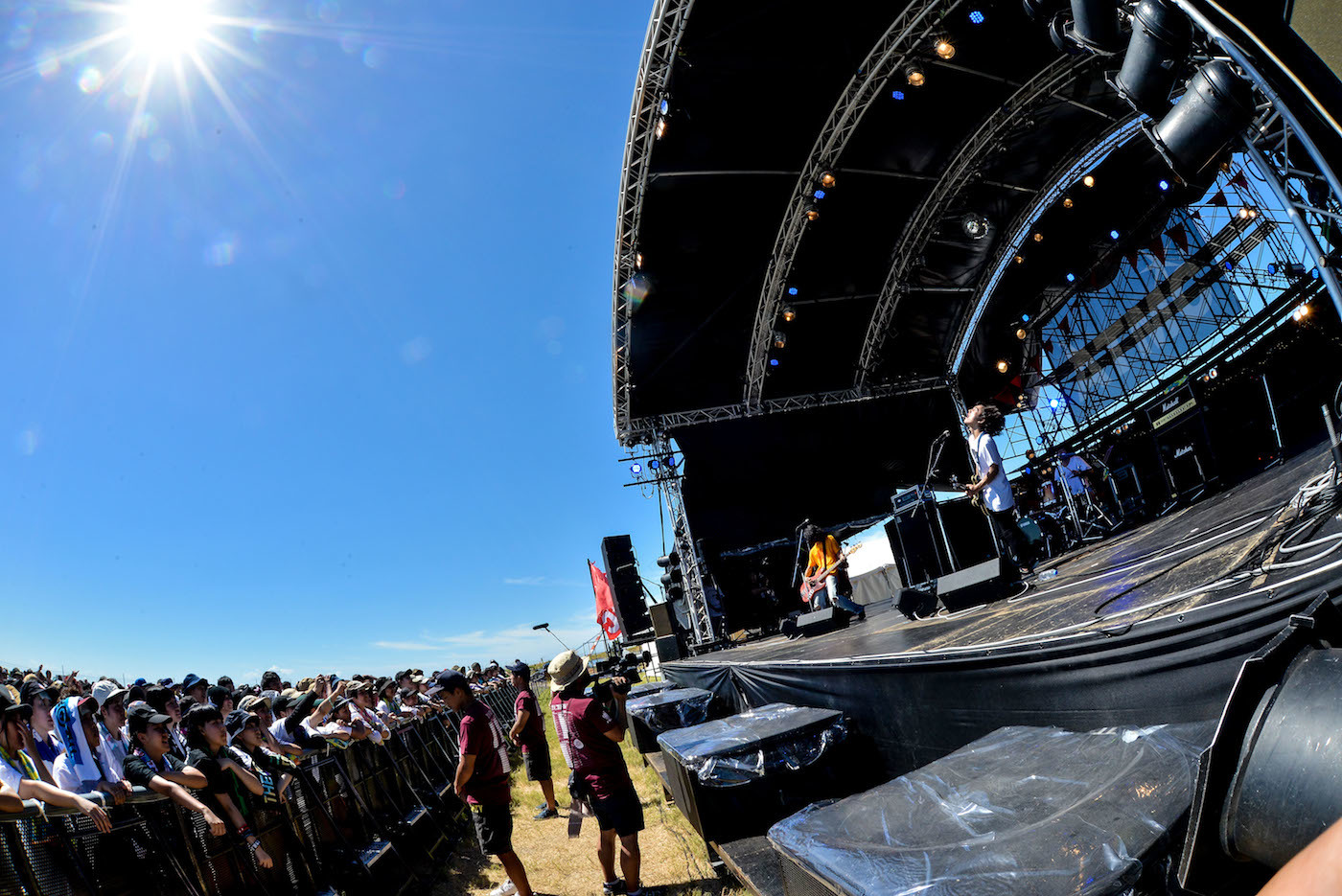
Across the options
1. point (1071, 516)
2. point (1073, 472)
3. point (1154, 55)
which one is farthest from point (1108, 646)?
point (1071, 516)

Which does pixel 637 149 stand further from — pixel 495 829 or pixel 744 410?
pixel 495 829

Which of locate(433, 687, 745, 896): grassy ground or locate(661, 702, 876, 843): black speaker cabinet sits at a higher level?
locate(661, 702, 876, 843): black speaker cabinet

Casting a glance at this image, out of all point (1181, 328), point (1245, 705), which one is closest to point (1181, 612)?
point (1245, 705)

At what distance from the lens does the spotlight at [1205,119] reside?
333cm

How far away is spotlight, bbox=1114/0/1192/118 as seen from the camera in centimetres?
342

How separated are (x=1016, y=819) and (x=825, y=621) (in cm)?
580

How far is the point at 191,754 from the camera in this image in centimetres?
390

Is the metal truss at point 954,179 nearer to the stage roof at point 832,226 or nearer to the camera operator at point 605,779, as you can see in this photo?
the stage roof at point 832,226

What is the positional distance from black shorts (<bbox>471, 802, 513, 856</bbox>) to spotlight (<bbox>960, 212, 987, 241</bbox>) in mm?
11321

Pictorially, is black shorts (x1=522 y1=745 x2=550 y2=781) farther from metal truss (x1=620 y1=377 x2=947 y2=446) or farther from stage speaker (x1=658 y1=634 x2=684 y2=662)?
metal truss (x1=620 y1=377 x2=947 y2=446)

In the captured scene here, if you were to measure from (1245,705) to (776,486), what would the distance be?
13.7m

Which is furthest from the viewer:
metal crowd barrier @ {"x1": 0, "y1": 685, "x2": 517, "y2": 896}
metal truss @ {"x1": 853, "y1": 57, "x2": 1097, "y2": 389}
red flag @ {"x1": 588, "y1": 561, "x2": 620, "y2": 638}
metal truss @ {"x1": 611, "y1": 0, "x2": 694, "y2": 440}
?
red flag @ {"x1": 588, "y1": 561, "x2": 620, "y2": 638}

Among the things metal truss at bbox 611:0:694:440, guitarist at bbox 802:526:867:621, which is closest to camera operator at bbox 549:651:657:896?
guitarist at bbox 802:526:867:621

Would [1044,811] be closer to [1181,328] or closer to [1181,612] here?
[1181,612]
